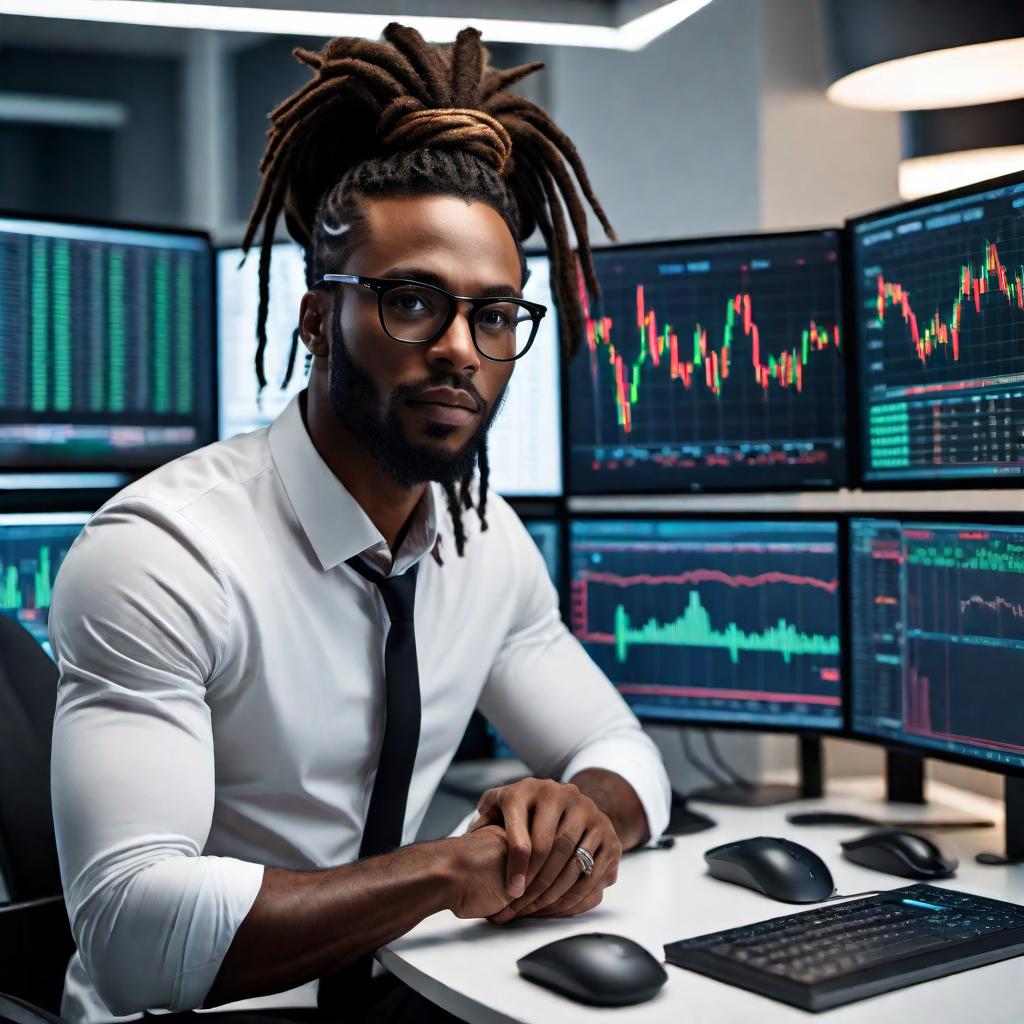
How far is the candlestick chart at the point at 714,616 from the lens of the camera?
1696 millimetres

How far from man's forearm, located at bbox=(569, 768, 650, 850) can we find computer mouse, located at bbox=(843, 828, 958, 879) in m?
0.24

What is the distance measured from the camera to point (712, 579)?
5.79 ft

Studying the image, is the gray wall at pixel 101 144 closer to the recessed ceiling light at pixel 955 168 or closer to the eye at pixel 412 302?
the recessed ceiling light at pixel 955 168

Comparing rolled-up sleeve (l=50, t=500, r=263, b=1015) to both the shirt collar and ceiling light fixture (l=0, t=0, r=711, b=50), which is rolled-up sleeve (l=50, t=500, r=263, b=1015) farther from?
ceiling light fixture (l=0, t=0, r=711, b=50)

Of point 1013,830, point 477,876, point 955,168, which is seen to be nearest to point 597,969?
point 477,876

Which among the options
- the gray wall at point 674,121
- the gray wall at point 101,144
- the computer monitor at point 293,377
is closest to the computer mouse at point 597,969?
the computer monitor at point 293,377

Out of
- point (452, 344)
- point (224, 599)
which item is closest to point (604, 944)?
point (224, 599)

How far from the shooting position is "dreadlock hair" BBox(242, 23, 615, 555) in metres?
1.36

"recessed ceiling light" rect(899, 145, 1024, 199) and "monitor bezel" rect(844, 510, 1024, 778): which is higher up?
"recessed ceiling light" rect(899, 145, 1024, 199)

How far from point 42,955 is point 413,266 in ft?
2.96

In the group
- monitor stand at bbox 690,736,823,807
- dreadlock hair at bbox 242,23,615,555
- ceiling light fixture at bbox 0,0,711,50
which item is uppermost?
ceiling light fixture at bbox 0,0,711,50

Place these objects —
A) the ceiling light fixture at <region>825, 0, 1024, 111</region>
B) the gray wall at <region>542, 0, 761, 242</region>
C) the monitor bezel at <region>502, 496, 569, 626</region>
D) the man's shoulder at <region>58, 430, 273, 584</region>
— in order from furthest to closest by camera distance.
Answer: the gray wall at <region>542, 0, 761, 242</region>, the monitor bezel at <region>502, 496, 569, 626</region>, the ceiling light fixture at <region>825, 0, 1024, 111</region>, the man's shoulder at <region>58, 430, 273, 584</region>

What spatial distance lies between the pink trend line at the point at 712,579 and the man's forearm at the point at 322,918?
79 cm

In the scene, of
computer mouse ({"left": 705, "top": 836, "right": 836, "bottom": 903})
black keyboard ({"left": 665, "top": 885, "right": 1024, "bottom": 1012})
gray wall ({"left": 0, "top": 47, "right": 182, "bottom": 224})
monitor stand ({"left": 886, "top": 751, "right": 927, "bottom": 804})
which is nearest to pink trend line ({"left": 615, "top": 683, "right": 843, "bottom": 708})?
monitor stand ({"left": 886, "top": 751, "right": 927, "bottom": 804})
